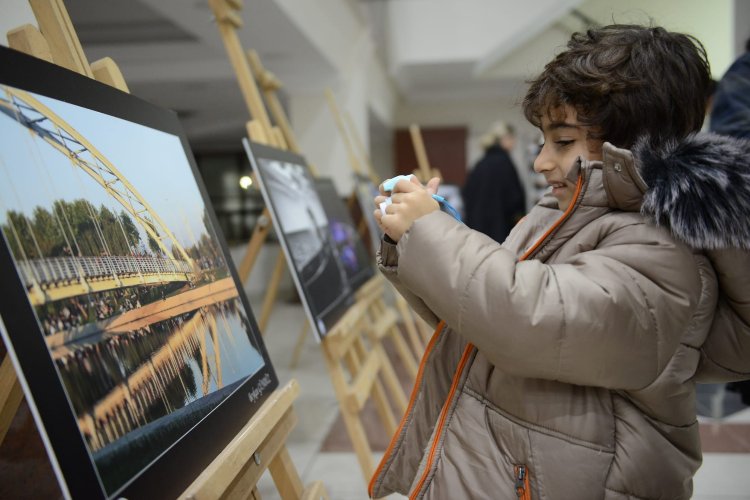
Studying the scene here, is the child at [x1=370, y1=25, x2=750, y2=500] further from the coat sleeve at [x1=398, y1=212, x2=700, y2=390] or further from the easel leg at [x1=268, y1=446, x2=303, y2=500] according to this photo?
the easel leg at [x1=268, y1=446, x2=303, y2=500]

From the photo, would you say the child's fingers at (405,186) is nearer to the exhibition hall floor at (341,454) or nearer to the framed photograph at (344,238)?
the framed photograph at (344,238)

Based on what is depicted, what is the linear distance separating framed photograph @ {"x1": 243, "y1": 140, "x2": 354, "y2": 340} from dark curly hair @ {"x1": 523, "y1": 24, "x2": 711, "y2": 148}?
0.83 m

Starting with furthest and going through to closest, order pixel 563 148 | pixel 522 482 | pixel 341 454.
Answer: pixel 341 454, pixel 563 148, pixel 522 482

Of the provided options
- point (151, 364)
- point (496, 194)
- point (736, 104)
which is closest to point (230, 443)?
point (151, 364)

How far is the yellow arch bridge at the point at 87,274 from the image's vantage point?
0.58m

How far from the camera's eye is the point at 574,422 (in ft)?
2.58

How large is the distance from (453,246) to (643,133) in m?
0.34

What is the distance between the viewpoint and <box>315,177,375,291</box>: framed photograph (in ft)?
6.93

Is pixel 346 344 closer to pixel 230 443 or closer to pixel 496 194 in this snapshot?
pixel 230 443

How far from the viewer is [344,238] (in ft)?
7.45

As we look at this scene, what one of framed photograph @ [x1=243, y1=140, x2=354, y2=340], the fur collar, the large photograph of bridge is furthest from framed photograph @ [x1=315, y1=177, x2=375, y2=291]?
the fur collar

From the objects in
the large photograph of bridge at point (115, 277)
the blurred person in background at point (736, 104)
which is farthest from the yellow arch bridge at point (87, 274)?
the blurred person in background at point (736, 104)

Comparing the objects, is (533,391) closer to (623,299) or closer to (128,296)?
(623,299)

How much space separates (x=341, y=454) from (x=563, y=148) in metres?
1.66
